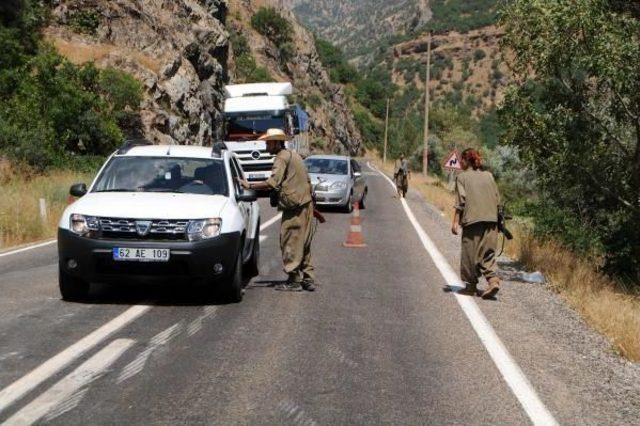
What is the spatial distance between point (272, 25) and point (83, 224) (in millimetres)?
96028

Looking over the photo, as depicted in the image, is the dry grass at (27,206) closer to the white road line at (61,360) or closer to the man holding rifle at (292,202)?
the man holding rifle at (292,202)

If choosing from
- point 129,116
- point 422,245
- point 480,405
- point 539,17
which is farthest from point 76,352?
point 129,116

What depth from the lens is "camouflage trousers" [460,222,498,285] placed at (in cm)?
955

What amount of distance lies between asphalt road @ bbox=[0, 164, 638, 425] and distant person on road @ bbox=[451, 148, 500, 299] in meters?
0.43

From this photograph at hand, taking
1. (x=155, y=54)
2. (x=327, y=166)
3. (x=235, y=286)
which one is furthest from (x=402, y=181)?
(x=235, y=286)

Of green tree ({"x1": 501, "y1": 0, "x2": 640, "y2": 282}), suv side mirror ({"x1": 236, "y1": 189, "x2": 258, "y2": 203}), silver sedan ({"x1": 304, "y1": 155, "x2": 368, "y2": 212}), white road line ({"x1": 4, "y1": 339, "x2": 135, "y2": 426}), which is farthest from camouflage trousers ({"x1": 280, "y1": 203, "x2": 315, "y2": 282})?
silver sedan ({"x1": 304, "y1": 155, "x2": 368, "y2": 212})

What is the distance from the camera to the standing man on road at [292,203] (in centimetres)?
943

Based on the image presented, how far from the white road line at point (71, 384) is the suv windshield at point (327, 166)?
57.6ft

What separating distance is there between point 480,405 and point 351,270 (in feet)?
21.1

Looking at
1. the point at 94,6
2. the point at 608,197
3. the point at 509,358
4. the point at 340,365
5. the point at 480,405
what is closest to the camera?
the point at 480,405

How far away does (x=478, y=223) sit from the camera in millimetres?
9531

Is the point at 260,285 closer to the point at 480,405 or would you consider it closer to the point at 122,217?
the point at 122,217

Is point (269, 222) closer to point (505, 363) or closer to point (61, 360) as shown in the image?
point (505, 363)

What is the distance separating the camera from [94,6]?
147 ft
